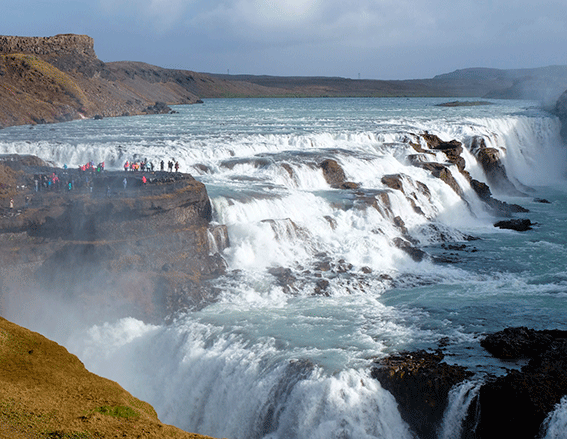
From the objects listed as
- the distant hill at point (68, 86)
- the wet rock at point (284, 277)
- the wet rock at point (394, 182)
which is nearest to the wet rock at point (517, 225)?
the wet rock at point (394, 182)

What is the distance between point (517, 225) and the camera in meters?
33.7

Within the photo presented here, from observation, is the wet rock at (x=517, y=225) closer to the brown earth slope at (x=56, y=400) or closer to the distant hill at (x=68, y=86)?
the brown earth slope at (x=56, y=400)

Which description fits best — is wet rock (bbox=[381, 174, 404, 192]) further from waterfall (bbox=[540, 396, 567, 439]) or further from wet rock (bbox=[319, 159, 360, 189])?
waterfall (bbox=[540, 396, 567, 439])

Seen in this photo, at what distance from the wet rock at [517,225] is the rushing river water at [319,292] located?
17.7 inches

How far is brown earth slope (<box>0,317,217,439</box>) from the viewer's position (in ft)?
29.8

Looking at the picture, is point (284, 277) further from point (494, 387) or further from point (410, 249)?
point (494, 387)

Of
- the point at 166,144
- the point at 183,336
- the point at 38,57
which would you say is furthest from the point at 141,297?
the point at 38,57

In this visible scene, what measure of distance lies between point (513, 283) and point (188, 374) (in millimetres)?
13938

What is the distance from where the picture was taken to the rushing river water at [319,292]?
16.0 meters

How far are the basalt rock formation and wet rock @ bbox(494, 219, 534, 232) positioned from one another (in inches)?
691

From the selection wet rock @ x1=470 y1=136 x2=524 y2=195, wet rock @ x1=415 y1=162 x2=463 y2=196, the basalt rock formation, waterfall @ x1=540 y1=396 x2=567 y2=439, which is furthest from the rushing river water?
wet rock @ x1=470 y1=136 x2=524 y2=195

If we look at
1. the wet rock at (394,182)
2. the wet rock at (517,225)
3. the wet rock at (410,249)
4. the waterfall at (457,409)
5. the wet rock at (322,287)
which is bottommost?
the waterfall at (457,409)

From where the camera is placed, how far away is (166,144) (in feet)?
138

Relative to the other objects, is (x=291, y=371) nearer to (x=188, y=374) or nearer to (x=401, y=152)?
(x=188, y=374)
